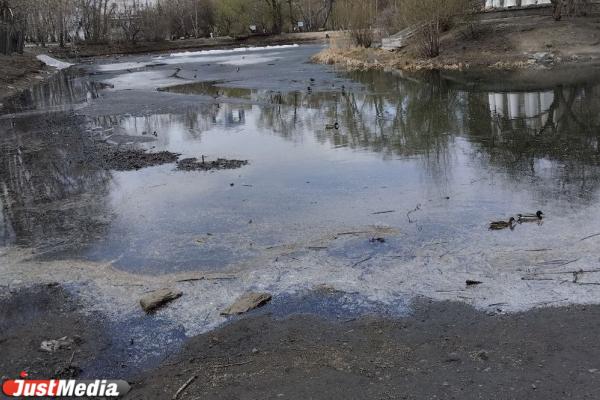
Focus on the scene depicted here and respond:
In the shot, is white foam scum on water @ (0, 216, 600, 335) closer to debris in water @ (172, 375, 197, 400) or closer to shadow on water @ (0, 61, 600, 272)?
shadow on water @ (0, 61, 600, 272)

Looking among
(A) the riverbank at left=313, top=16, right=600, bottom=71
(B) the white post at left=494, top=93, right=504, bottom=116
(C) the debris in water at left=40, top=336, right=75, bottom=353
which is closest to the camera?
(C) the debris in water at left=40, top=336, right=75, bottom=353

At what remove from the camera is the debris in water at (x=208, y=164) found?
11.2 metres

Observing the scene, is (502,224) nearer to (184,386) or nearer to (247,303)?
(247,303)

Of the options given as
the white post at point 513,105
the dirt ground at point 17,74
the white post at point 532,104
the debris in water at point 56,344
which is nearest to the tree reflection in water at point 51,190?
the debris in water at point 56,344

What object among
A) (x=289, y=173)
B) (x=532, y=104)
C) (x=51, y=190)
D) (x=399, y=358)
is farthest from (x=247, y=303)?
(x=532, y=104)

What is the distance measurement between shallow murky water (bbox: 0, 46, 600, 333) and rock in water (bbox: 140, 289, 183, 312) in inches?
6.2

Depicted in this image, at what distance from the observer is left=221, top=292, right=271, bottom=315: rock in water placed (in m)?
5.61

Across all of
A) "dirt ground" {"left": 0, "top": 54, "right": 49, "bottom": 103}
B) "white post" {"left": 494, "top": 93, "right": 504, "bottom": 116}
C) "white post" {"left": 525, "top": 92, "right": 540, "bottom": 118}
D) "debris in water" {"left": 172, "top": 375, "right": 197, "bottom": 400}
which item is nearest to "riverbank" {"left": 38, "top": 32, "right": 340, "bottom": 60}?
"dirt ground" {"left": 0, "top": 54, "right": 49, "bottom": 103}

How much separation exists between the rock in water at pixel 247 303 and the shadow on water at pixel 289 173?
42.3 inches

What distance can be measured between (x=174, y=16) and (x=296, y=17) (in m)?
17.2

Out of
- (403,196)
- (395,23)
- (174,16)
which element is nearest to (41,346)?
(403,196)

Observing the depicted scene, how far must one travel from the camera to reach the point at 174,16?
8181cm

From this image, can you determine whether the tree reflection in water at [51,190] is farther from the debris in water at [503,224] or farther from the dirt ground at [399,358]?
the debris in water at [503,224]

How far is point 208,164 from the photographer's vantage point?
11.4 metres
